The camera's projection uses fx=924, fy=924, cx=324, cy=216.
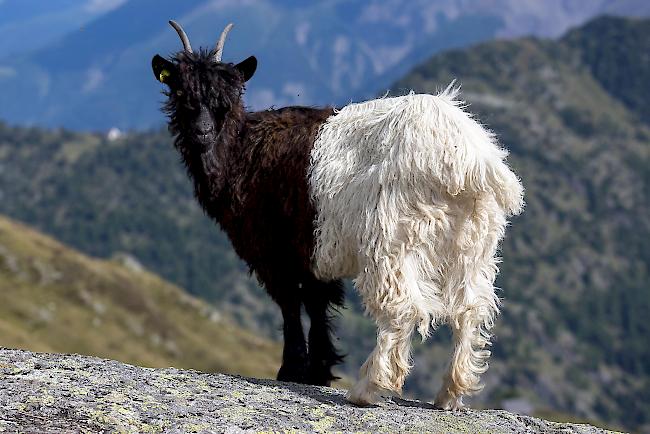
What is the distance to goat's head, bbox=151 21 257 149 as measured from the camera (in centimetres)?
1305

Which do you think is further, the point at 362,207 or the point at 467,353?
the point at 467,353

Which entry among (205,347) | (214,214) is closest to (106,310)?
(205,347)

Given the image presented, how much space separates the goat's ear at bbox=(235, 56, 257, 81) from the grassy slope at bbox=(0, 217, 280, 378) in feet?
250

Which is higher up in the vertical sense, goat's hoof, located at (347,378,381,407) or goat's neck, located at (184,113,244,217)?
goat's neck, located at (184,113,244,217)

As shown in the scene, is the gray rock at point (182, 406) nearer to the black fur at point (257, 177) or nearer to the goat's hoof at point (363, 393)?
the goat's hoof at point (363, 393)

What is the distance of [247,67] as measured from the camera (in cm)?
1350

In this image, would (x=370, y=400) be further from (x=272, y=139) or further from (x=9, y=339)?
(x=9, y=339)

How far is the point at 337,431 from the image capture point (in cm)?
995

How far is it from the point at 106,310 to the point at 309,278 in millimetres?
111365

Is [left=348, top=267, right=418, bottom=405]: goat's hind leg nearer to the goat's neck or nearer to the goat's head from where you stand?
the goat's neck

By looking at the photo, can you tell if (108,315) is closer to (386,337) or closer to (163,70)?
(163,70)

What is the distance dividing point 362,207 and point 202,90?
10.7 ft

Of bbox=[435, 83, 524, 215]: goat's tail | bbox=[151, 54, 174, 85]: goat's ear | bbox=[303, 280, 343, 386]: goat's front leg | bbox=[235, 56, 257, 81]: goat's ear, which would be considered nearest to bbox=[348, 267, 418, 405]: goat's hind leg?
bbox=[435, 83, 524, 215]: goat's tail

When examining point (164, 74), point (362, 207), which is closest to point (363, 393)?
point (362, 207)
